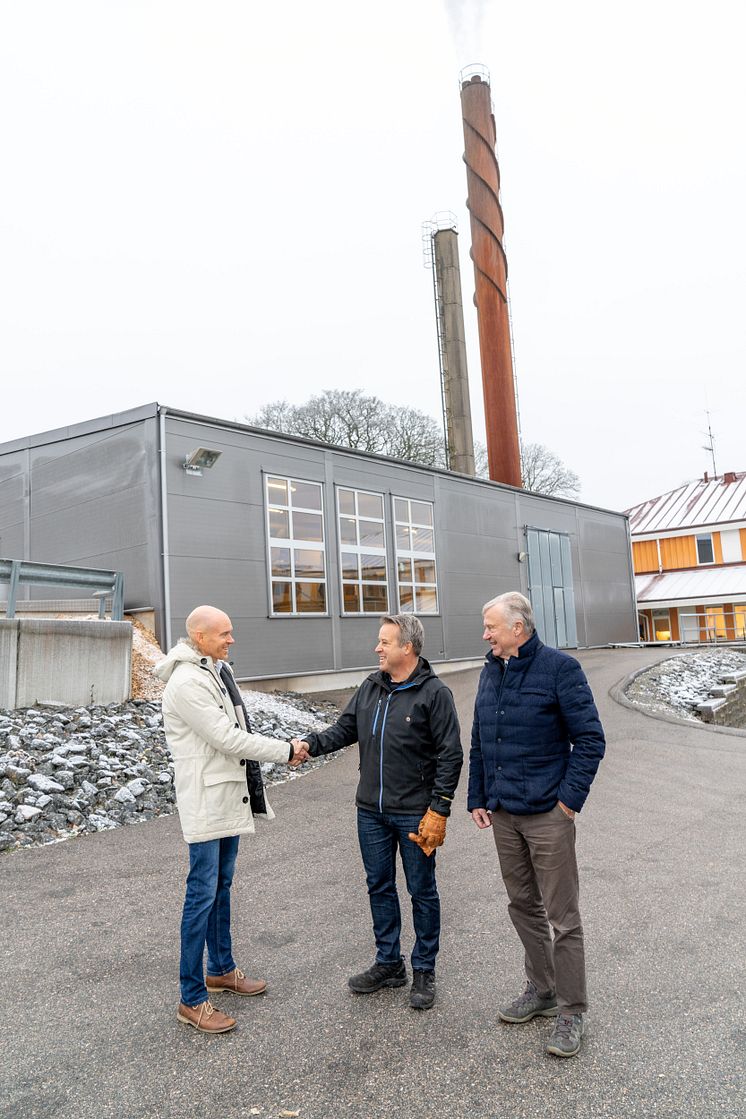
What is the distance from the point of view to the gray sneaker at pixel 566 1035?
3344 mm

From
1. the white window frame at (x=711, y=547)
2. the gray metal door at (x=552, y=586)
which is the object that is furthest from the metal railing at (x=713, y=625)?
the gray metal door at (x=552, y=586)

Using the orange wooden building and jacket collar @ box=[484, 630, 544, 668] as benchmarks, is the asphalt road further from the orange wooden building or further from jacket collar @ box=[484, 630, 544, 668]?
the orange wooden building

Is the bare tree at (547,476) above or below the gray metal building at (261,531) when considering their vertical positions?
above

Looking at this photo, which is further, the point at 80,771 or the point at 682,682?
the point at 682,682

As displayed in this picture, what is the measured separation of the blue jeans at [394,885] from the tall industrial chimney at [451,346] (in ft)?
98.1

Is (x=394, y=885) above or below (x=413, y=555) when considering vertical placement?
below

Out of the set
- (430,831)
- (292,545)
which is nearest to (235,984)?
(430,831)

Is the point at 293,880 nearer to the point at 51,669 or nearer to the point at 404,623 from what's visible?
the point at 404,623

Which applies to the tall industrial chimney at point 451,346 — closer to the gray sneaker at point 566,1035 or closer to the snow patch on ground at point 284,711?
the snow patch on ground at point 284,711

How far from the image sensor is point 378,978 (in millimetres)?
4023

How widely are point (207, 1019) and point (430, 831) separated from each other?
1.26 metres

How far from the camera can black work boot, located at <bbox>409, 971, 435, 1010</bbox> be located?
12.5 feet

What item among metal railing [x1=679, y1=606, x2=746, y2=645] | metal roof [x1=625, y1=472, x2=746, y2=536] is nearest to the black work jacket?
metal railing [x1=679, y1=606, x2=746, y2=645]

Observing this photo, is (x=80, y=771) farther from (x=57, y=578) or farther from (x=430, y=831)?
(x=430, y=831)
